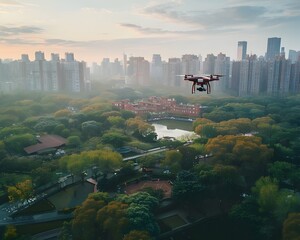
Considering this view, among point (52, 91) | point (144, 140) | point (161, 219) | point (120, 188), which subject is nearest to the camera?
point (161, 219)

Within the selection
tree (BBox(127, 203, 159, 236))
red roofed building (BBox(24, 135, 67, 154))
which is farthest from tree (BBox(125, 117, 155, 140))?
tree (BBox(127, 203, 159, 236))

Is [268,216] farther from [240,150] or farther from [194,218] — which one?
[240,150]

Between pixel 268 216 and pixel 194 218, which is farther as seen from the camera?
pixel 194 218

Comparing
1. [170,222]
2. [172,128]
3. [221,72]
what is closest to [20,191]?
[170,222]

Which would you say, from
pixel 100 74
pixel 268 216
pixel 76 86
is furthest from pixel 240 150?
pixel 100 74

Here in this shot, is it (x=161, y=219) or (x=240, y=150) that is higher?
(x=240, y=150)

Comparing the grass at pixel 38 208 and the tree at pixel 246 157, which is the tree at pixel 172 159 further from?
the grass at pixel 38 208
